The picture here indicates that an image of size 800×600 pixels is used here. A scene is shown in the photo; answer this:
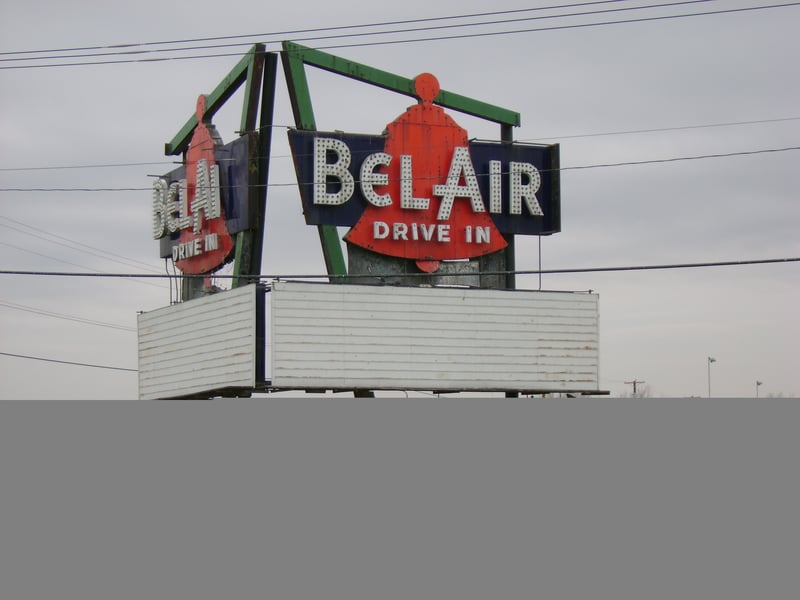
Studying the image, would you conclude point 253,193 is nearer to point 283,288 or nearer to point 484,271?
point 283,288

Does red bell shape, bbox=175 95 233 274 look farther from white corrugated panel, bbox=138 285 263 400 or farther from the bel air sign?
the bel air sign

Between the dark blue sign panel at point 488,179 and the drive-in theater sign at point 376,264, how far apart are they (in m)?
0.04

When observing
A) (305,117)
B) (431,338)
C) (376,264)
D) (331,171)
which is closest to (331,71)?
(305,117)

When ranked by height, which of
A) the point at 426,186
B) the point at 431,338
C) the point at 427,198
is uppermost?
the point at 426,186

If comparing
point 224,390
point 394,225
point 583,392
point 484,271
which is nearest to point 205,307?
point 224,390

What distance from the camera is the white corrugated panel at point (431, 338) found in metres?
35.4

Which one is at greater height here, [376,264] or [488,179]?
[488,179]

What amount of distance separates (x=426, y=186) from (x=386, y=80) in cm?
318

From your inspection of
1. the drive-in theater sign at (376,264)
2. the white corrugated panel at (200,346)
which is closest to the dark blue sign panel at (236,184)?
the drive-in theater sign at (376,264)

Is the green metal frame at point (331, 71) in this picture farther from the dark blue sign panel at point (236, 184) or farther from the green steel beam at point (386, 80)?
the dark blue sign panel at point (236, 184)

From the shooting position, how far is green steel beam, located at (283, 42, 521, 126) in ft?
120

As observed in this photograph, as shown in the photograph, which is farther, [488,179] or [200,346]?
[488,179]

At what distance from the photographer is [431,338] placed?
3681cm

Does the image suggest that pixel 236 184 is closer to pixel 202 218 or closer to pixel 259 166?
pixel 259 166
